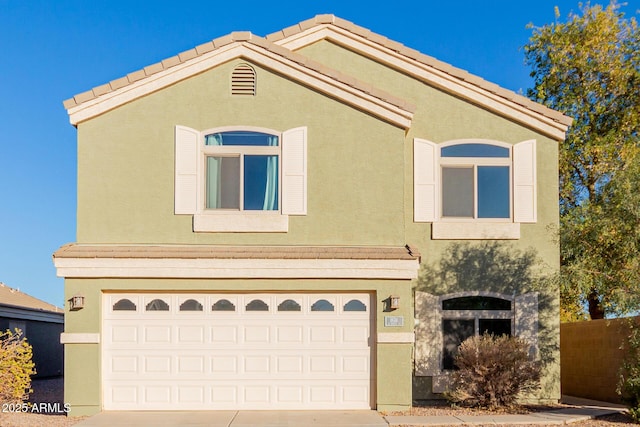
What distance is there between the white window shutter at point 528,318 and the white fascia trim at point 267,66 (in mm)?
4589

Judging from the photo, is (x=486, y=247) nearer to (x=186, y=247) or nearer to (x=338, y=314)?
(x=338, y=314)

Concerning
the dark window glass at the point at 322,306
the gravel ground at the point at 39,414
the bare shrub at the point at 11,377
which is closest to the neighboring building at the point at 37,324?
the gravel ground at the point at 39,414

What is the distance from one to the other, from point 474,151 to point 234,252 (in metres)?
5.68

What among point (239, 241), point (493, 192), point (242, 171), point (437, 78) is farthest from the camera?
point (437, 78)

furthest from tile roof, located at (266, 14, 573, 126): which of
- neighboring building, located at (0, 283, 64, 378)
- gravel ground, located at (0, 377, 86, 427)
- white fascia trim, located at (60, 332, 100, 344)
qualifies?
neighboring building, located at (0, 283, 64, 378)

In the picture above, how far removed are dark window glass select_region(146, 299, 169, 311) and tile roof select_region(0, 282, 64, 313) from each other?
30.6ft

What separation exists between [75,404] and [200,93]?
6186mm

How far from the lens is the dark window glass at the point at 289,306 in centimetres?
1458

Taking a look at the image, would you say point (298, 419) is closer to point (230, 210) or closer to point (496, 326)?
point (230, 210)

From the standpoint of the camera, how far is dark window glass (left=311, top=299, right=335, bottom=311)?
47.8 feet

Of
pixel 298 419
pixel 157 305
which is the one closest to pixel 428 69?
pixel 157 305

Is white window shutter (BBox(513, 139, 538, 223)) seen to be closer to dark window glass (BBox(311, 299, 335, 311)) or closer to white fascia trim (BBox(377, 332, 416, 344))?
white fascia trim (BBox(377, 332, 416, 344))

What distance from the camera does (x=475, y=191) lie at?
16.3m

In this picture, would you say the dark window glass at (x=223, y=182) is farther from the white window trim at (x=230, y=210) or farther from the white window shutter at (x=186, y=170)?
the white window shutter at (x=186, y=170)
